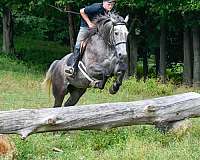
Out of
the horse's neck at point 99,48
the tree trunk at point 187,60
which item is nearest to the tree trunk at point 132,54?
the tree trunk at point 187,60

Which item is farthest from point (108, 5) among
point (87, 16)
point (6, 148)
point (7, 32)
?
point (7, 32)

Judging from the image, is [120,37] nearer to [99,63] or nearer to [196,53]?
[99,63]

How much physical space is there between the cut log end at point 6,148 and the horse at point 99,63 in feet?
11.0

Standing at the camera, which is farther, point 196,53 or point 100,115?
point 196,53

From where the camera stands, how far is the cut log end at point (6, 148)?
29.3 ft

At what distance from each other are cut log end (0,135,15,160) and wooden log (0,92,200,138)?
16cm

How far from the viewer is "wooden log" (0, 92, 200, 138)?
940cm

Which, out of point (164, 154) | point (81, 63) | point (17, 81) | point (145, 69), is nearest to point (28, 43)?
point (145, 69)

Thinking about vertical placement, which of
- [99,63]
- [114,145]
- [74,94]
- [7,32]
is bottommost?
[114,145]

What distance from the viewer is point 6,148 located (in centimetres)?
905

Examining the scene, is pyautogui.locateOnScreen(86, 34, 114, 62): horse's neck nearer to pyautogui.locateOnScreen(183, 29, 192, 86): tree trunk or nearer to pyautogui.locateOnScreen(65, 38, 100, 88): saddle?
pyautogui.locateOnScreen(65, 38, 100, 88): saddle

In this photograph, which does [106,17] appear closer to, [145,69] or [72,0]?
[72,0]

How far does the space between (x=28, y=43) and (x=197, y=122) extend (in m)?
35.3

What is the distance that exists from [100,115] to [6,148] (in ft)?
6.49
